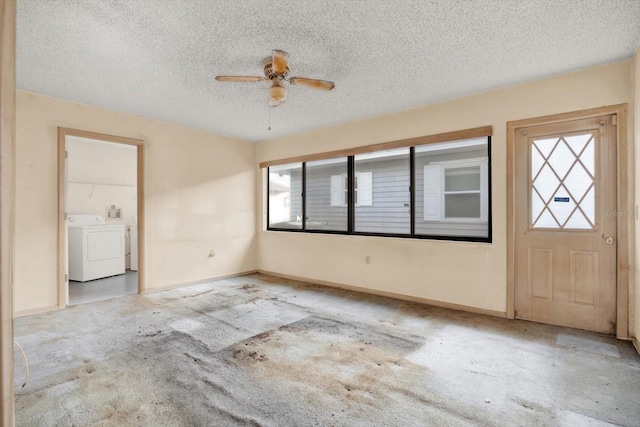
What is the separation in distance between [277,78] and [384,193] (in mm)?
3959

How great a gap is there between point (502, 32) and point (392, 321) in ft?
9.44

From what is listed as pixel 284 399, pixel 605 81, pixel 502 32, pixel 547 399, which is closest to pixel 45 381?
pixel 284 399

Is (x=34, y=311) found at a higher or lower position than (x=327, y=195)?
lower

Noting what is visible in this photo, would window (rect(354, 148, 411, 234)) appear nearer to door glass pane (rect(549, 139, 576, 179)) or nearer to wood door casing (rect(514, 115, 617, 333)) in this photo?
wood door casing (rect(514, 115, 617, 333))

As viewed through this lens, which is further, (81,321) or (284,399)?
(81,321)

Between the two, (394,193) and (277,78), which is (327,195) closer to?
(394,193)

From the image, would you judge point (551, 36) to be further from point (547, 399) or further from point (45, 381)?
point (45, 381)

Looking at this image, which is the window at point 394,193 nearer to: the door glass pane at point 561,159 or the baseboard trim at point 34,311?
the door glass pane at point 561,159

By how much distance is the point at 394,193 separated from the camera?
6.21m

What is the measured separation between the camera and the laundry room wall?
19.3ft

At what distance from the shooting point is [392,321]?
347 cm

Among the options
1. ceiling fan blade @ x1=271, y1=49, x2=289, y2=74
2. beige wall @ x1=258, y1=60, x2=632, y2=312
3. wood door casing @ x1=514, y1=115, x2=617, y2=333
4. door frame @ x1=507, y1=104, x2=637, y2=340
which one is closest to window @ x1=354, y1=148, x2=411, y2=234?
beige wall @ x1=258, y1=60, x2=632, y2=312

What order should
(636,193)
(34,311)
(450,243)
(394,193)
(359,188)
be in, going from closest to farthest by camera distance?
(636,193)
(34,311)
(450,243)
(394,193)
(359,188)

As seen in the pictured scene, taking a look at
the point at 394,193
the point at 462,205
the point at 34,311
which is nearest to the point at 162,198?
the point at 34,311
